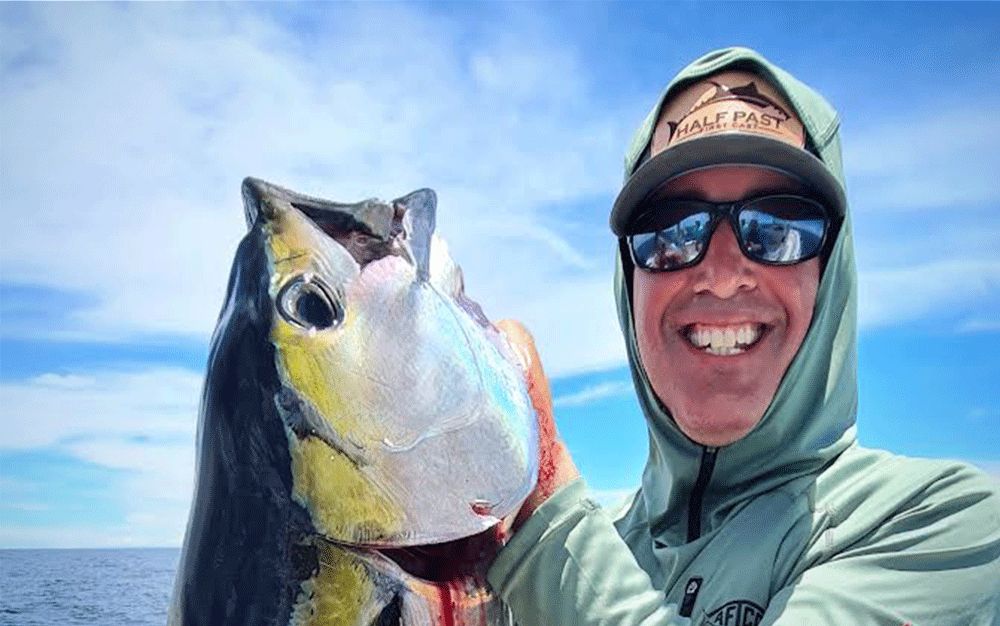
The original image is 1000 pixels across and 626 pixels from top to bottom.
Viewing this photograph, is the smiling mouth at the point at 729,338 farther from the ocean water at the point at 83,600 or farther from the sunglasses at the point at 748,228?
the ocean water at the point at 83,600

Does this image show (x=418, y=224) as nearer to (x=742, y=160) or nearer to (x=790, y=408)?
(x=742, y=160)

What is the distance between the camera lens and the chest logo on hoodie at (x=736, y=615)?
7.16ft

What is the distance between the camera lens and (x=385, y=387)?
6.18 ft

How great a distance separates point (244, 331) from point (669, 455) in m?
1.35

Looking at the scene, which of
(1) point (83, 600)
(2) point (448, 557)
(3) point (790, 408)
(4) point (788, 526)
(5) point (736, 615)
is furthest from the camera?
(1) point (83, 600)

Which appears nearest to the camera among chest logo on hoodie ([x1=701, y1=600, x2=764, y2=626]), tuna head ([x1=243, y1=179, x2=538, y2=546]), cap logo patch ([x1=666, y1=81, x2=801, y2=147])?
tuna head ([x1=243, y1=179, x2=538, y2=546])

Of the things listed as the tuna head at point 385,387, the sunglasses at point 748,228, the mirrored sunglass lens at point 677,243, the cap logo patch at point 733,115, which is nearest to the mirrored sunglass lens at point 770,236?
the sunglasses at point 748,228

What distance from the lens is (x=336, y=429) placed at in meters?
1.88

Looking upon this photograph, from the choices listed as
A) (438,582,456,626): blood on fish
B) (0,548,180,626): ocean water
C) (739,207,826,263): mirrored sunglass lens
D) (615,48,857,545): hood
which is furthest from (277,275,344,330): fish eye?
(0,548,180,626): ocean water

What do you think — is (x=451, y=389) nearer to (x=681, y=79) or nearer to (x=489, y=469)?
(x=489, y=469)

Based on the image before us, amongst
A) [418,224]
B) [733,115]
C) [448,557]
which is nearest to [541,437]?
[448,557]

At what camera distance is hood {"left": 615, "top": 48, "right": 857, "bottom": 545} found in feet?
8.42

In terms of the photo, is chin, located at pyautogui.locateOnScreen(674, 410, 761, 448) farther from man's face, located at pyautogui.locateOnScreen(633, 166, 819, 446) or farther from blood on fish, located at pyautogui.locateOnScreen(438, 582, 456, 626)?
blood on fish, located at pyautogui.locateOnScreen(438, 582, 456, 626)

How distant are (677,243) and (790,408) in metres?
0.53
